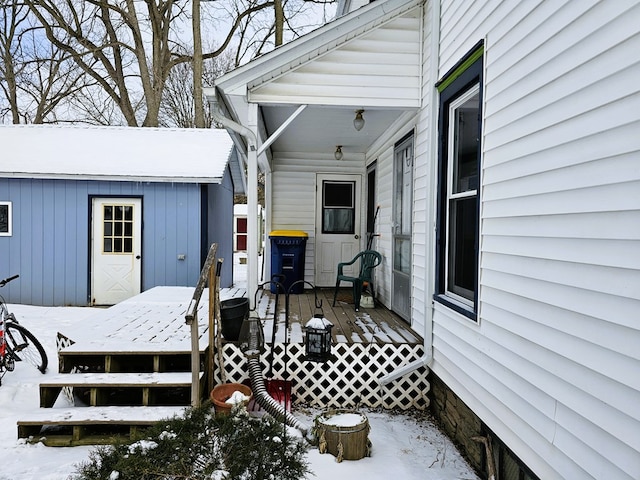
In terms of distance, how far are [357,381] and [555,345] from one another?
2246 millimetres

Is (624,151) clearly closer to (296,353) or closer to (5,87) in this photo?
(296,353)

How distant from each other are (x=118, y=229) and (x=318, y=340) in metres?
6.47

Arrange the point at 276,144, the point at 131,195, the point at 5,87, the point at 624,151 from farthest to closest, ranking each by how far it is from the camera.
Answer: the point at 5,87 → the point at 131,195 → the point at 276,144 → the point at 624,151

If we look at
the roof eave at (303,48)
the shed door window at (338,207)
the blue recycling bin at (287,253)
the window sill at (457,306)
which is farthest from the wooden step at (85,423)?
the shed door window at (338,207)

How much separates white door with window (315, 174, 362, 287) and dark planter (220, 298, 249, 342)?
353cm

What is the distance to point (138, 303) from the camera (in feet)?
19.6

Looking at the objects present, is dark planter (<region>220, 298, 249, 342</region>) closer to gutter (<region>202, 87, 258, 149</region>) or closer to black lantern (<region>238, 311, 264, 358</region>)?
black lantern (<region>238, 311, 264, 358</region>)

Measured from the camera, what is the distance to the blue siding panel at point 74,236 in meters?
8.37

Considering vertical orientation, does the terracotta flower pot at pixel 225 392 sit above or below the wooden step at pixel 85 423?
above

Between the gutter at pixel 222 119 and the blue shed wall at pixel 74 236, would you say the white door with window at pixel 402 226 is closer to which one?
the gutter at pixel 222 119

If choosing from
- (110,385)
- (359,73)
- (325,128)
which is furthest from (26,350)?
(359,73)

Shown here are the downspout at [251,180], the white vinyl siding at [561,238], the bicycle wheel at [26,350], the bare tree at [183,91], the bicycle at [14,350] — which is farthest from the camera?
the bare tree at [183,91]

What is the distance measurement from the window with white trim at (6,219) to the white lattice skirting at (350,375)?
693 cm

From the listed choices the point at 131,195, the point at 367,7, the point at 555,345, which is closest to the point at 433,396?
the point at 555,345
